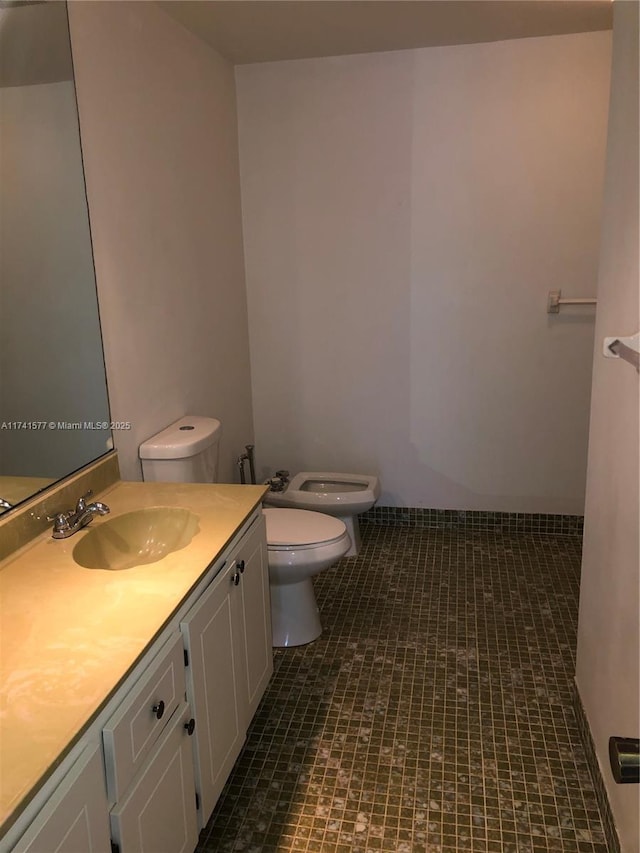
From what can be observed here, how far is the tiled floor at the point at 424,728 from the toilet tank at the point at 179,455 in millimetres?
787

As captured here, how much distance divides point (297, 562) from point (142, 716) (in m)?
1.19

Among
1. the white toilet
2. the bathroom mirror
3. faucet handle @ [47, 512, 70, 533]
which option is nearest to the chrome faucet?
faucet handle @ [47, 512, 70, 533]

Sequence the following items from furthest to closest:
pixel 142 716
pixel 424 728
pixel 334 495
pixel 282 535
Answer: pixel 334 495, pixel 282 535, pixel 424 728, pixel 142 716

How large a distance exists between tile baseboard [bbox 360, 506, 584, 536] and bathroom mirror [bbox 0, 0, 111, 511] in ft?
6.42

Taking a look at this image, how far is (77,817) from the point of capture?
1068 mm

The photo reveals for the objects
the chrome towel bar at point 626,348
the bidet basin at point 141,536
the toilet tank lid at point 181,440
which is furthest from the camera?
the toilet tank lid at point 181,440

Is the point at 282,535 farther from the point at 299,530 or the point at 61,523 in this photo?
the point at 61,523

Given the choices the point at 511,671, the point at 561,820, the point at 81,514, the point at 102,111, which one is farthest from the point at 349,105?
the point at 561,820

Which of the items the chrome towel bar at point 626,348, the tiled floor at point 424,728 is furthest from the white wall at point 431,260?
the chrome towel bar at point 626,348

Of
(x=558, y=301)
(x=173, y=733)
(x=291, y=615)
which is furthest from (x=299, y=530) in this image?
(x=558, y=301)

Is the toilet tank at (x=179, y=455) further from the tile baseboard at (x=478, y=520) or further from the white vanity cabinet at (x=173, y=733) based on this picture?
the tile baseboard at (x=478, y=520)

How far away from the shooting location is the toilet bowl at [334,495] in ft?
10.5

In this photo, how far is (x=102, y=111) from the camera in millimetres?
2121

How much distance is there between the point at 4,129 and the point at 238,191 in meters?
1.76
